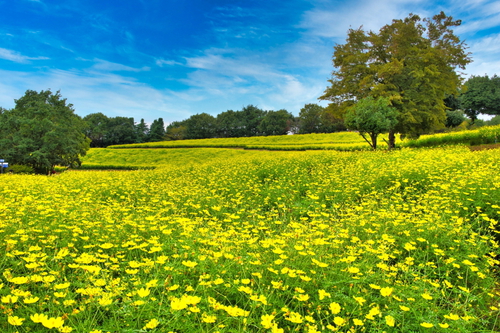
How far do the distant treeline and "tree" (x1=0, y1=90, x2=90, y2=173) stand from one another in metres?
50.9

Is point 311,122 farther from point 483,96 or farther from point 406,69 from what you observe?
point 406,69

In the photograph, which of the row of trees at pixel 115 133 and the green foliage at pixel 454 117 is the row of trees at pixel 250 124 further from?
the green foliage at pixel 454 117

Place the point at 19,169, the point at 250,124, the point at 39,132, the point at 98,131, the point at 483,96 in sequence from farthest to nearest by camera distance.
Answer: the point at 250,124
the point at 98,131
the point at 483,96
the point at 39,132
the point at 19,169

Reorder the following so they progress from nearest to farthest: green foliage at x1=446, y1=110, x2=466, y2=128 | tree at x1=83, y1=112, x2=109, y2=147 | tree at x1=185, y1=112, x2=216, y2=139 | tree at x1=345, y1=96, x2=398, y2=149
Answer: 1. tree at x1=345, y1=96, x2=398, y2=149
2. green foliage at x1=446, y1=110, x2=466, y2=128
3. tree at x1=83, y1=112, x2=109, y2=147
4. tree at x1=185, y1=112, x2=216, y2=139

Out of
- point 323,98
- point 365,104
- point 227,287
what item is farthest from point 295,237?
point 323,98

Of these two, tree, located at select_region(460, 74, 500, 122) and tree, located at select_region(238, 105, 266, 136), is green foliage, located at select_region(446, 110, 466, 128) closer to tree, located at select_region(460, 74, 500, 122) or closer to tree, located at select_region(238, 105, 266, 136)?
tree, located at select_region(460, 74, 500, 122)

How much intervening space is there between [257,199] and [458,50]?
2783cm

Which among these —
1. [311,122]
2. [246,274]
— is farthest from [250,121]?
[246,274]

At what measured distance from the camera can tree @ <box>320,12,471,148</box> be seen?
2438 centimetres

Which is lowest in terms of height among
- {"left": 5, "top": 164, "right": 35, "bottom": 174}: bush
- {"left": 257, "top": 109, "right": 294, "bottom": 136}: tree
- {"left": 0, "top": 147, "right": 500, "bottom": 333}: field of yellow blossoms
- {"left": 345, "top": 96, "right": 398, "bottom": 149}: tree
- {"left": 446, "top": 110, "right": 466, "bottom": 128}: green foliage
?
{"left": 0, "top": 147, "right": 500, "bottom": 333}: field of yellow blossoms

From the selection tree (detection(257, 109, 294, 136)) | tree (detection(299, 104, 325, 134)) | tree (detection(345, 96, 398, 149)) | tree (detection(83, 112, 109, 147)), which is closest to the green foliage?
tree (detection(299, 104, 325, 134))

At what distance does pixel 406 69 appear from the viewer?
25.4 m

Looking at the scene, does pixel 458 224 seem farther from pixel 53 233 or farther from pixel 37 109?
pixel 37 109

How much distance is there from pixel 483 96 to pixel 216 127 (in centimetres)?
6491
